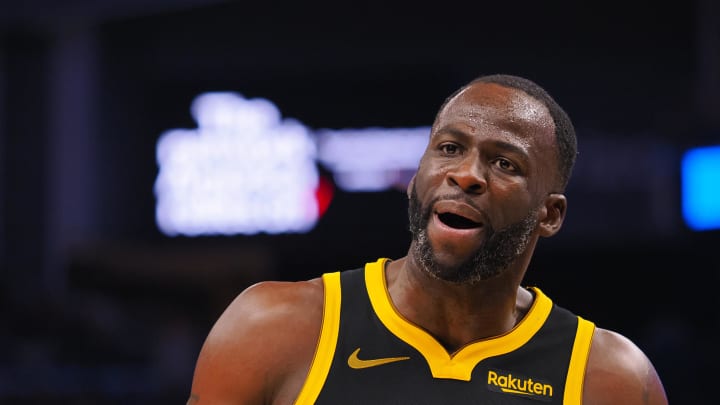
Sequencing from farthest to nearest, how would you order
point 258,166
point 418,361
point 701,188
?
point 258,166 → point 701,188 → point 418,361

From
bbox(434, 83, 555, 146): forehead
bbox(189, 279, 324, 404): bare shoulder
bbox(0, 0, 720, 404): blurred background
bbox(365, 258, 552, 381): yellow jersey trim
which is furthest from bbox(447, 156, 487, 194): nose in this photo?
bbox(0, 0, 720, 404): blurred background

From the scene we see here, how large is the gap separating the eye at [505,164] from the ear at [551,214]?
187 millimetres

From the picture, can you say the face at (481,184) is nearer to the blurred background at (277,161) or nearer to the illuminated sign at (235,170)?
the blurred background at (277,161)

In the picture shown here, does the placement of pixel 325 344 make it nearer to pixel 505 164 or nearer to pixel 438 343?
pixel 438 343

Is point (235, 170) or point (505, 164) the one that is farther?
point (235, 170)

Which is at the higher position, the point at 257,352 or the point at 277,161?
Answer: the point at 277,161

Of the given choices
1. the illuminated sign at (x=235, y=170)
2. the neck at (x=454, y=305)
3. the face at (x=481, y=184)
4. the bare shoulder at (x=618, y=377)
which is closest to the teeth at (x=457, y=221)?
the face at (x=481, y=184)

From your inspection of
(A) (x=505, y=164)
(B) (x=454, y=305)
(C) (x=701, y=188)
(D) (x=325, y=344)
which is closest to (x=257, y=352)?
(D) (x=325, y=344)

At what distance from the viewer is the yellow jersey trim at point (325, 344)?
2457 millimetres

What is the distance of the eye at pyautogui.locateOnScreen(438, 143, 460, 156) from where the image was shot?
2600 millimetres

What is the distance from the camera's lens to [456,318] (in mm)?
2668

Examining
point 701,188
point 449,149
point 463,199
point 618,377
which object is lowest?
point 618,377

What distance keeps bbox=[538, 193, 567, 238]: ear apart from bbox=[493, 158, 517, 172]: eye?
0.19 m

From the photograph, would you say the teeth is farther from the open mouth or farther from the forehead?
the forehead
